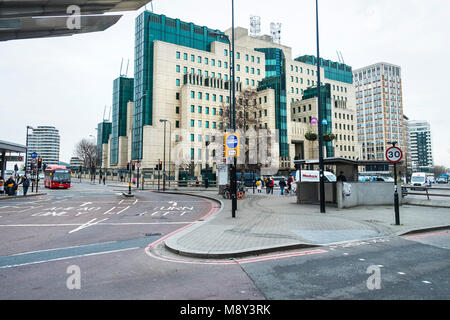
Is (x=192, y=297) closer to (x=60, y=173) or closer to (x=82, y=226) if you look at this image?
(x=82, y=226)

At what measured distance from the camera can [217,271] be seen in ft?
17.9

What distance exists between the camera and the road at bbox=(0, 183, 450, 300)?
14.3ft

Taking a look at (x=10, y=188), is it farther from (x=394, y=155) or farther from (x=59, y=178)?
(x=394, y=155)

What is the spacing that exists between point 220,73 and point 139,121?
24.5m

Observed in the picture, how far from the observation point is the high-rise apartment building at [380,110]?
451 ft

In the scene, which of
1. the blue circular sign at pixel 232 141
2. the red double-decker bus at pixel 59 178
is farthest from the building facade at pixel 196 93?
the blue circular sign at pixel 232 141

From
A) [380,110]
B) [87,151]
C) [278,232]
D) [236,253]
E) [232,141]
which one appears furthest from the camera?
[380,110]

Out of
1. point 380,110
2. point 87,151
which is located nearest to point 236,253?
point 87,151

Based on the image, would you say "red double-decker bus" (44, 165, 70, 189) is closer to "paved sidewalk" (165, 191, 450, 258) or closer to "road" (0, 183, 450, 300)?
"road" (0, 183, 450, 300)

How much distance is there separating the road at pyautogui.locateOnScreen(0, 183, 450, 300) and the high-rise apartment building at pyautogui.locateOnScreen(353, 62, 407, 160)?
144063mm

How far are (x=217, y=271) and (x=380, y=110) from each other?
15380cm

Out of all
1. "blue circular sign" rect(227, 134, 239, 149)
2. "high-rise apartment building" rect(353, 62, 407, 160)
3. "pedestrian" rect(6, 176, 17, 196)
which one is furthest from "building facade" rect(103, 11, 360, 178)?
"high-rise apartment building" rect(353, 62, 407, 160)

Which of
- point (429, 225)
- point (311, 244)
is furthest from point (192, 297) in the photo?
point (429, 225)

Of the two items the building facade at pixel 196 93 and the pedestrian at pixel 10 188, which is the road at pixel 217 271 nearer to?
the pedestrian at pixel 10 188
